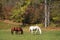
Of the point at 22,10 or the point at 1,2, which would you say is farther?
the point at 1,2

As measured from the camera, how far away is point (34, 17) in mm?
51750

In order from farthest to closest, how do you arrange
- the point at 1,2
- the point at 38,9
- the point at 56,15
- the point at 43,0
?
the point at 1,2 < the point at 38,9 < the point at 43,0 < the point at 56,15

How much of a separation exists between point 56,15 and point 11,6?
1552 centimetres

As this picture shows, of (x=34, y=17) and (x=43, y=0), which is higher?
(x=43, y=0)

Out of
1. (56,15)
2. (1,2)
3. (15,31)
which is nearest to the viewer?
(15,31)

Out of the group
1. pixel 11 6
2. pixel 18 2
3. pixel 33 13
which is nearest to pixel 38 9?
pixel 33 13

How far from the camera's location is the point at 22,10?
50.8 m

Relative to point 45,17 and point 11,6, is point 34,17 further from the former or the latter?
point 11,6

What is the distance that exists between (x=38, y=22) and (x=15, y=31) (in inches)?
881

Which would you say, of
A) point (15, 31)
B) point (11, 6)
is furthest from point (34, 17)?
point (15, 31)

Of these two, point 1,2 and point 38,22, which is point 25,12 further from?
point 1,2

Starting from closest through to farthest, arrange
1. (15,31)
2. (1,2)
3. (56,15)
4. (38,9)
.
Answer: (15,31), (56,15), (38,9), (1,2)

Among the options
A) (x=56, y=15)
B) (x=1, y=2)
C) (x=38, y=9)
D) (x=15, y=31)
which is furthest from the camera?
(x=1, y=2)

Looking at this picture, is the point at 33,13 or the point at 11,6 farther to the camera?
the point at 11,6
